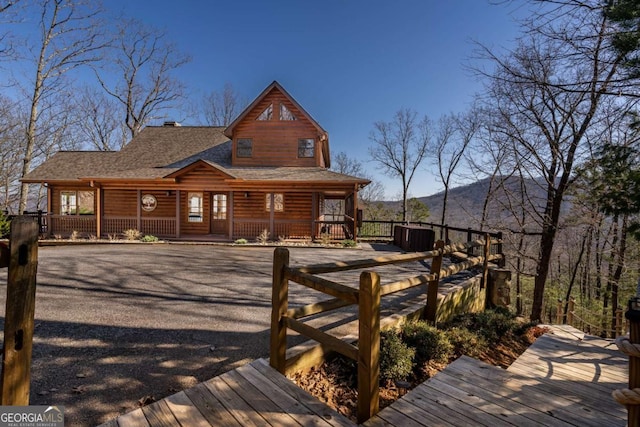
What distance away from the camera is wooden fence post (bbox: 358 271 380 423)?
2285mm

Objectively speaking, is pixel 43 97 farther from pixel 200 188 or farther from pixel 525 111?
pixel 525 111

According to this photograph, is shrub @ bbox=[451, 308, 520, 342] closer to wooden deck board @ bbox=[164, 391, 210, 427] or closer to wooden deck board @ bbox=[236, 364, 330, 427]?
wooden deck board @ bbox=[236, 364, 330, 427]

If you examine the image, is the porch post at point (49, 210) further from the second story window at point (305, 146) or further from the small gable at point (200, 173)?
the second story window at point (305, 146)

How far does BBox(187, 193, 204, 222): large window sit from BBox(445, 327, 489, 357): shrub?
14974 mm

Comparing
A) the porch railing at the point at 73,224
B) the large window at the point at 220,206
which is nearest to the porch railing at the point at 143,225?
the porch railing at the point at 73,224

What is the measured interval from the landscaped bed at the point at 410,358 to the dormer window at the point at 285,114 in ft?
45.3

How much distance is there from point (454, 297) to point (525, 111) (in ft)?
31.6

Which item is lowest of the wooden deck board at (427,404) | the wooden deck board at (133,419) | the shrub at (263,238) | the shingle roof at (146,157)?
the wooden deck board at (427,404)

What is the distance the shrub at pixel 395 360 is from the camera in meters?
3.14

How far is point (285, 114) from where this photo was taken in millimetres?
16047

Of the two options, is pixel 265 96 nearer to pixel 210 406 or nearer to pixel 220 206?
pixel 220 206

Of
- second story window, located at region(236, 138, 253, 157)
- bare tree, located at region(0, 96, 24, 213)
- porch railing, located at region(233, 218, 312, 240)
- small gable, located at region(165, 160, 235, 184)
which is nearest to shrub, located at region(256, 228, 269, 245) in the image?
porch railing, located at region(233, 218, 312, 240)

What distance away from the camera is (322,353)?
129 inches

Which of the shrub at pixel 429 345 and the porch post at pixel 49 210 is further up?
the porch post at pixel 49 210
